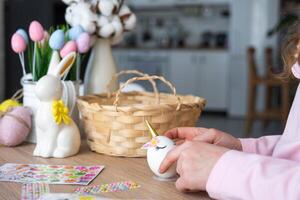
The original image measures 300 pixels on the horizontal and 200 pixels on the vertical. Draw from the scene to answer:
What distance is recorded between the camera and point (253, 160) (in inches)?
24.8

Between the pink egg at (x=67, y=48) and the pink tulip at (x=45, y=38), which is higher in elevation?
the pink tulip at (x=45, y=38)

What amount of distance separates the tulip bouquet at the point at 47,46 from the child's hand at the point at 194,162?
41 centimetres

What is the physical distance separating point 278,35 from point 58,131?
468cm

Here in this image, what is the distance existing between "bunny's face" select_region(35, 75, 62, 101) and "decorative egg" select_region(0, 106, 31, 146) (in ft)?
0.39

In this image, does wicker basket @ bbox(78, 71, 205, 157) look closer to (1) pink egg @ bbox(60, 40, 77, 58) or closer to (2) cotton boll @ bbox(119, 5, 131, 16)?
(1) pink egg @ bbox(60, 40, 77, 58)

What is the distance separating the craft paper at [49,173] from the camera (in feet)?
2.41

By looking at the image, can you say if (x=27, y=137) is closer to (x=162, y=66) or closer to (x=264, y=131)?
(x=264, y=131)

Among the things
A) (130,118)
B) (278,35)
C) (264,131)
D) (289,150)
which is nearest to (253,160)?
(289,150)

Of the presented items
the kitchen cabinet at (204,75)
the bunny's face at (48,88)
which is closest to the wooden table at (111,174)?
the bunny's face at (48,88)

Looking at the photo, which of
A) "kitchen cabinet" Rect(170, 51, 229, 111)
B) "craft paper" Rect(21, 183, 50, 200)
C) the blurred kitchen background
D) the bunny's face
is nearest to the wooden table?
"craft paper" Rect(21, 183, 50, 200)

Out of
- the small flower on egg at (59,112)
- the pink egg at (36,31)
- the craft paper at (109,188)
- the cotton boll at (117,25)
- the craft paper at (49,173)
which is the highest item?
the cotton boll at (117,25)

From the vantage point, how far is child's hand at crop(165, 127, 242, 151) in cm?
83

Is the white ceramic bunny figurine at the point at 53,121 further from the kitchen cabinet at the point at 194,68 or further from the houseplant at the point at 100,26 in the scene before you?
the kitchen cabinet at the point at 194,68

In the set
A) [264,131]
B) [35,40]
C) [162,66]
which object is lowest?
[264,131]
